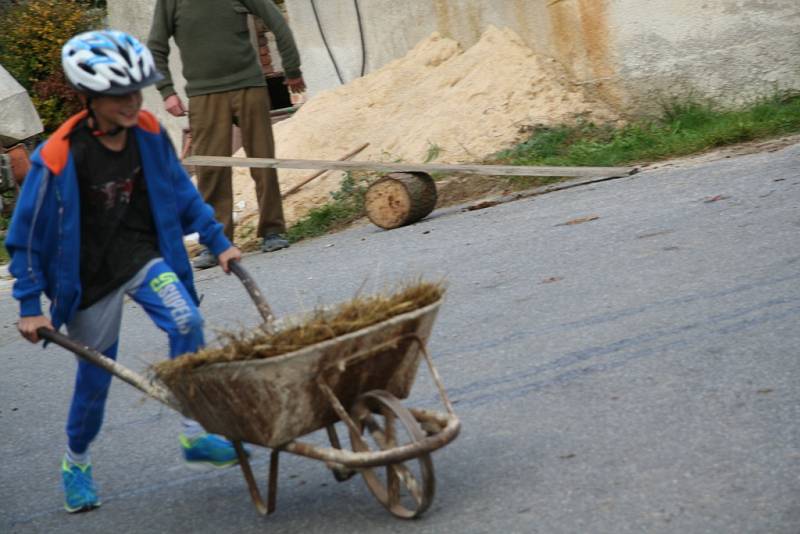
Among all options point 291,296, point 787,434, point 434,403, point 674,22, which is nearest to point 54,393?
point 291,296

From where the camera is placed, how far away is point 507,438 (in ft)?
17.0

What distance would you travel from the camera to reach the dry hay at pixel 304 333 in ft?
13.4

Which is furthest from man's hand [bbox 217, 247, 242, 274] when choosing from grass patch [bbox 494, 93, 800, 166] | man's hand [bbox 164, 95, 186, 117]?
grass patch [bbox 494, 93, 800, 166]

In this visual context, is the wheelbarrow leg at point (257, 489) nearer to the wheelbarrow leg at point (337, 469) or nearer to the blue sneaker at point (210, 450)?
the wheelbarrow leg at point (337, 469)

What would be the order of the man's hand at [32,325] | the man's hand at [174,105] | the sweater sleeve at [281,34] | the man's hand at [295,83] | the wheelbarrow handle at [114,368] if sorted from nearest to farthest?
the wheelbarrow handle at [114,368] < the man's hand at [32,325] < the man's hand at [174,105] < the sweater sleeve at [281,34] < the man's hand at [295,83]

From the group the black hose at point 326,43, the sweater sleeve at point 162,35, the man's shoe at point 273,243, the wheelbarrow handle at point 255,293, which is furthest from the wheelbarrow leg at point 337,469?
the black hose at point 326,43

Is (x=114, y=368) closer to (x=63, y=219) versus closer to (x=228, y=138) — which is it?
(x=63, y=219)

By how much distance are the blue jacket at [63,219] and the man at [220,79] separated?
5664 millimetres

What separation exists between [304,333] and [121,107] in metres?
1.17

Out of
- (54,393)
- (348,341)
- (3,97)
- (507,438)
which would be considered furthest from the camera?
(3,97)

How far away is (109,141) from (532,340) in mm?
2555

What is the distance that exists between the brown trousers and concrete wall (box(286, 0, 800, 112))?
11.7 ft

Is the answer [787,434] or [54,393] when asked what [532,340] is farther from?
[54,393]

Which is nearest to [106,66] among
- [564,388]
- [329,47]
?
[564,388]
